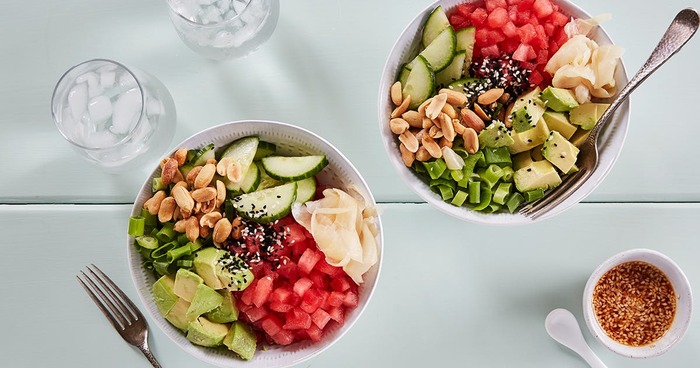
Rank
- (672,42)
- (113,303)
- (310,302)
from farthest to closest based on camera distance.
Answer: (113,303), (310,302), (672,42)

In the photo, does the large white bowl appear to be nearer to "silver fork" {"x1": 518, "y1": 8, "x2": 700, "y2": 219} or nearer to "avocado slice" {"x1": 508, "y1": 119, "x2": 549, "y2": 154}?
"silver fork" {"x1": 518, "y1": 8, "x2": 700, "y2": 219}

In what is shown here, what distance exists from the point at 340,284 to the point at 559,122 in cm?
58

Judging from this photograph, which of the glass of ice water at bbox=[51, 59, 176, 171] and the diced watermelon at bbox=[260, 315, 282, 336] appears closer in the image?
the diced watermelon at bbox=[260, 315, 282, 336]

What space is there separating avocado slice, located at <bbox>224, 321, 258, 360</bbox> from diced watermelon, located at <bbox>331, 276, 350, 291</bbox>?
21cm

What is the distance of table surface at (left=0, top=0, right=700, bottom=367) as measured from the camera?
1.75 metres

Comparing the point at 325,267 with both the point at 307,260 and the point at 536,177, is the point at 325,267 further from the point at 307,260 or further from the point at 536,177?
the point at 536,177

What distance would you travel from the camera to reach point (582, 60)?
4.97ft

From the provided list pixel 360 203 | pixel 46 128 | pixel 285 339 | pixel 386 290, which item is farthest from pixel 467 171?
pixel 46 128

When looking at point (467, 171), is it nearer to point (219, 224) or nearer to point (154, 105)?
point (219, 224)

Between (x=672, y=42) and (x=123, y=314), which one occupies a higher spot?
(x=672, y=42)

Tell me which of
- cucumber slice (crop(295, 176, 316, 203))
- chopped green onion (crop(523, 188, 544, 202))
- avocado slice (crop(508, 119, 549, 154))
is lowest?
cucumber slice (crop(295, 176, 316, 203))

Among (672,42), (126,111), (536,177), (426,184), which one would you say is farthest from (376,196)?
(672,42)

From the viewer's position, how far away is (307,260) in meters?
1.52

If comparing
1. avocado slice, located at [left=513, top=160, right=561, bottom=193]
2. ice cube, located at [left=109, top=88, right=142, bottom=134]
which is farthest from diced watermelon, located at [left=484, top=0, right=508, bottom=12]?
ice cube, located at [left=109, top=88, right=142, bottom=134]
